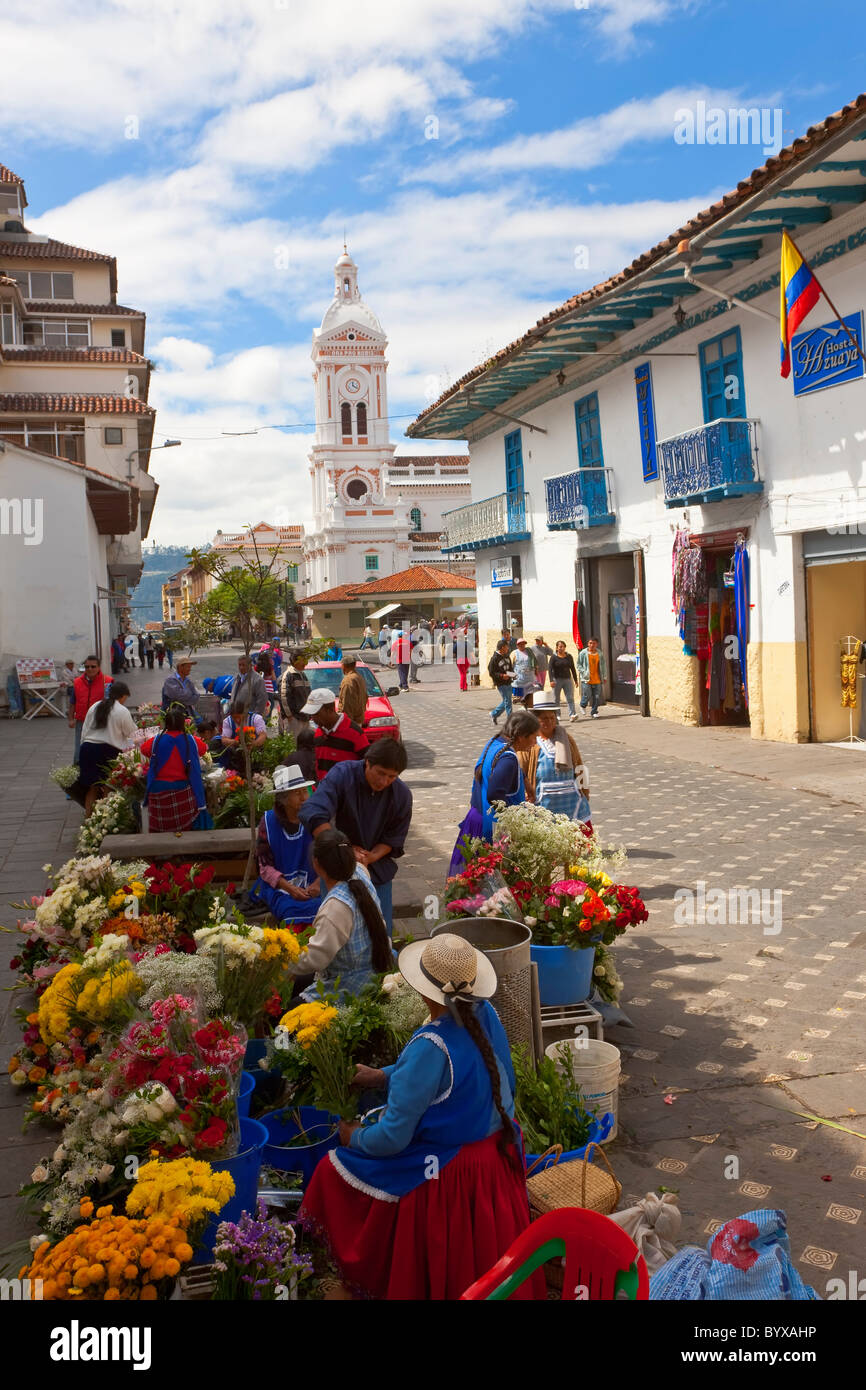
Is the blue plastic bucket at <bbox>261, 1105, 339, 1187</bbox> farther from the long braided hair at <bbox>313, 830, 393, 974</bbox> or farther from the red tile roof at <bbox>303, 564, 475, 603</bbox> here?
the red tile roof at <bbox>303, 564, 475, 603</bbox>

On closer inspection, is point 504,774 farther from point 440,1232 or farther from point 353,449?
point 353,449

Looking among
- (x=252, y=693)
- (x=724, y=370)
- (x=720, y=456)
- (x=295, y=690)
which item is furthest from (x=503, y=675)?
(x=252, y=693)

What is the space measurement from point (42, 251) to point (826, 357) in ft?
123

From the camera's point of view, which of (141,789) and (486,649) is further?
(486,649)

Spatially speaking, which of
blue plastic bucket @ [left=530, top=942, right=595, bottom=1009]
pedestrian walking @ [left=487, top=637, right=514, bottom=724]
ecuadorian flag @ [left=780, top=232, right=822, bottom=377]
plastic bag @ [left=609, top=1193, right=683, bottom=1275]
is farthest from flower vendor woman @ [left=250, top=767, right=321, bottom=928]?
pedestrian walking @ [left=487, top=637, right=514, bottom=724]

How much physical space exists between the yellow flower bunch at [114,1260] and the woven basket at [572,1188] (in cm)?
126

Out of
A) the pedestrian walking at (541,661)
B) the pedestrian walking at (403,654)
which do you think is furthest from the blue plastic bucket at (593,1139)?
the pedestrian walking at (403,654)

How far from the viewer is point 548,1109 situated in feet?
14.1

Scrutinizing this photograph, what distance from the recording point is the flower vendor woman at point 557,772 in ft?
25.3

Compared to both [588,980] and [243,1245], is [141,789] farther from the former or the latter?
[243,1245]

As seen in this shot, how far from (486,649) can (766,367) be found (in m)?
16.3

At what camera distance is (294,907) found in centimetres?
638

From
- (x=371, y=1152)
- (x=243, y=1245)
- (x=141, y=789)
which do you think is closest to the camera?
(x=243, y=1245)
